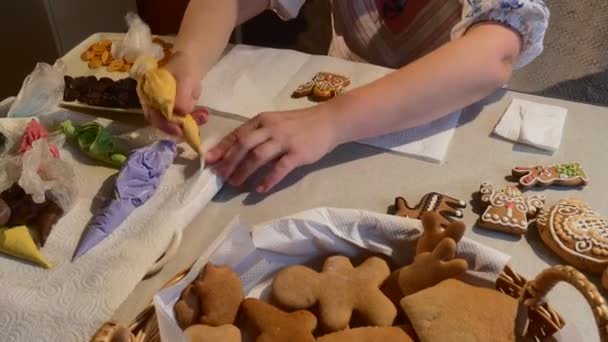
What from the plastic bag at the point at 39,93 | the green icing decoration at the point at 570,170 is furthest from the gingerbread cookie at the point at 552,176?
the plastic bag at the point at 39,93

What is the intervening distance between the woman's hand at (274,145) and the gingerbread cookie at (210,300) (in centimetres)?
16

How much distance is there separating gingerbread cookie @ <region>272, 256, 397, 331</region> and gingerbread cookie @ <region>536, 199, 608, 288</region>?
17 cm

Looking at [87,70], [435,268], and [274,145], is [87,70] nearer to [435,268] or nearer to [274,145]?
[274,145]

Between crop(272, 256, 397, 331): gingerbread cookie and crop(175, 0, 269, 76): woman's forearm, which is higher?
crop(175, 0, 269, 76): woman's forearm

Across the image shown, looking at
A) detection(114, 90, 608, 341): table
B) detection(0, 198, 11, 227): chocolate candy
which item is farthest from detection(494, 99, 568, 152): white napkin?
detection(0, 198, 11, 227): chocolate candy

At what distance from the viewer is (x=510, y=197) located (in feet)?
Result: 2.09

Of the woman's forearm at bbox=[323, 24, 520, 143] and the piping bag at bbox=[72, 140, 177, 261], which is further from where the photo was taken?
the woman's forearm at bbox=[323, 24, 520, 143]

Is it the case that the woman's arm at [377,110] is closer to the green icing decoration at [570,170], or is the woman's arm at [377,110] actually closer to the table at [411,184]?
the table at [411,184]

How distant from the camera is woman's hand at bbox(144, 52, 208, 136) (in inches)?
28.5

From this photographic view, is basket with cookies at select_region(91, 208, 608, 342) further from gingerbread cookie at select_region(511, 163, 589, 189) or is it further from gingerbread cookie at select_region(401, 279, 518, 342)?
gingerbread cookie at select_region(511, 163, 589, 189)

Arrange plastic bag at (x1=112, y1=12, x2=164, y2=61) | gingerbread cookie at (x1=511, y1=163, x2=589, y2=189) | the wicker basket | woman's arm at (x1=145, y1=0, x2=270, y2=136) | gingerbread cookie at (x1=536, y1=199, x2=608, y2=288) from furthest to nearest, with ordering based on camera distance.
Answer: plastic bag at (x1=112, y1=12, x2=164, y2=61) < woman's arm at (x1=145, y1=0, x2=270, y2=136) < gingerbread cookie at (x1=511, y1=163, x2=589, y2=189) < gingerbread cookie at (x1=536, y1=199, x2=608, y2=288) < the wicker basket

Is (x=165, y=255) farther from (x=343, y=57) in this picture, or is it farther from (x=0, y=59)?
(x=0, y=59)

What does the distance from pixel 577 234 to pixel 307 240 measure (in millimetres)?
262

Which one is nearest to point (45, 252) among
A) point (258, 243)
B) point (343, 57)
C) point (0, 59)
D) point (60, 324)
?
point (60, 324)
